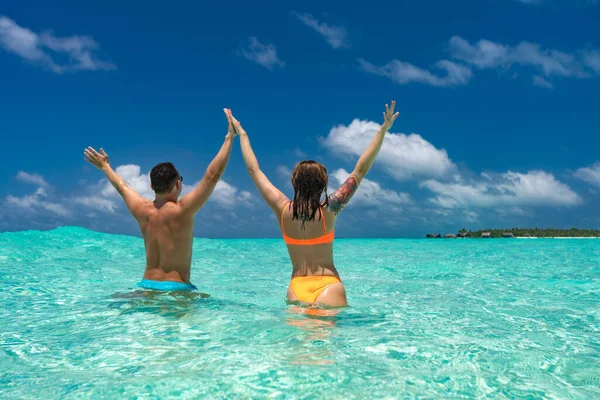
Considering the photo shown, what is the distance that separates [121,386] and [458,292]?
24.9ft

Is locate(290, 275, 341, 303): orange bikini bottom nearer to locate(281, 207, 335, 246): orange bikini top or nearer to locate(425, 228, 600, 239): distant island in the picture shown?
locate(281, 207, 335, 246): orange bikini top

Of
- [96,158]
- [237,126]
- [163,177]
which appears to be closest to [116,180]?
[96,158]

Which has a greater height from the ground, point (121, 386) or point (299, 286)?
point (299, 286)

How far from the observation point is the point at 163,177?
5.69 m

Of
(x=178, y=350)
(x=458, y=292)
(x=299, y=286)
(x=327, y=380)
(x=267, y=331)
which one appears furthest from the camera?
(x=458, y=292)

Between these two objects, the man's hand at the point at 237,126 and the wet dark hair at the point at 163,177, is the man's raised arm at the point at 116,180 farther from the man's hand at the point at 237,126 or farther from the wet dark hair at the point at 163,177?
the man's hand at the point at 237,126

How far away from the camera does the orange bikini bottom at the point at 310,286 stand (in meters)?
5.09

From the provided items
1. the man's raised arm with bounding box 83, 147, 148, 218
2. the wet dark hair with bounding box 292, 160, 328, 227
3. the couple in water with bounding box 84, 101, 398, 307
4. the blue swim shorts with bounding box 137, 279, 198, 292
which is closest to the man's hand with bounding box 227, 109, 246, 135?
the couple in water with bounding box 84, 101, 398, 307

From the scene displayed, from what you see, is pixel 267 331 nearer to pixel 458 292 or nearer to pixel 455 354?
pixel 455 354

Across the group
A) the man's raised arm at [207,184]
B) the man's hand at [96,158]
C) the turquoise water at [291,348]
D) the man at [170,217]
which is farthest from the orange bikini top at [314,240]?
the man's hand at [96,158]

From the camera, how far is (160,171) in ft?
18.6

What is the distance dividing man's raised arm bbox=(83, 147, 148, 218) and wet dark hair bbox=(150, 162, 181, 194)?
0.36m

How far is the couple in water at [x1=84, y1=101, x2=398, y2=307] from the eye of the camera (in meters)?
4.95

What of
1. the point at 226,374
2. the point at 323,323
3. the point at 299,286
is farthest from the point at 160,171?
the point at 226,374
